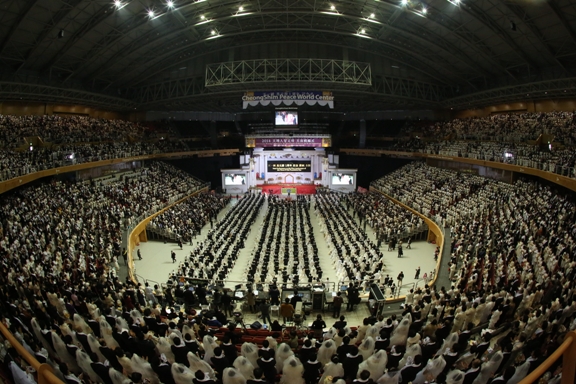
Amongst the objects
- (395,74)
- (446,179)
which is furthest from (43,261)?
(395,74)

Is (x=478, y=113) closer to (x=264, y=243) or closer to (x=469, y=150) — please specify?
(x=469, y=150)

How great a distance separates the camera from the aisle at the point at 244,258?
20406 millimetres

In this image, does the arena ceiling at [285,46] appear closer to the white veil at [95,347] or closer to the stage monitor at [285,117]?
the stage monitor at [285,117]

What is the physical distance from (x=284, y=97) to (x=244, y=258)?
59.6ft

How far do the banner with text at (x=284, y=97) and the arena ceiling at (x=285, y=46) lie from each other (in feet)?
3.69

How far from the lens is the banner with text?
119 ft

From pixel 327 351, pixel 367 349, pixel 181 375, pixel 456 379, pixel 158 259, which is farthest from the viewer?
pixel 158 259

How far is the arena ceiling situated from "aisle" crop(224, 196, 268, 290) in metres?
13.1

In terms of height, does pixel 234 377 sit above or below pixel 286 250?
above

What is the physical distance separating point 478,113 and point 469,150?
14129mm

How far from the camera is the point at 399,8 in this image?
27391 millimetres

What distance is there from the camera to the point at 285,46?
1594 inches

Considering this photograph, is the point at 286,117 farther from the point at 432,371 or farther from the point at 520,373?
the point at 520,373

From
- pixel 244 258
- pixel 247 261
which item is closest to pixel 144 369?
pixel 247 261
